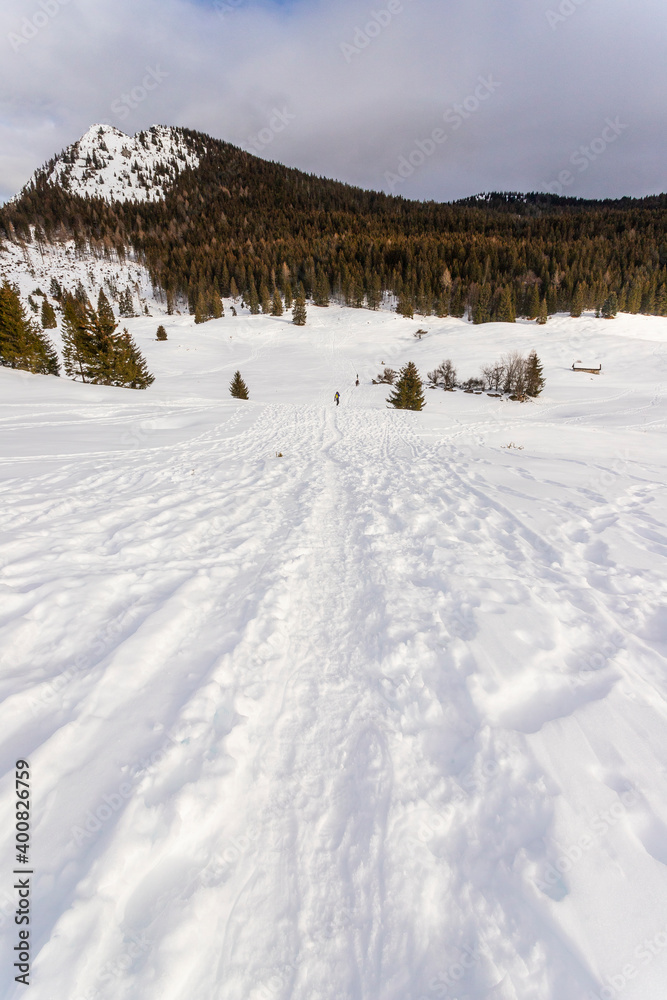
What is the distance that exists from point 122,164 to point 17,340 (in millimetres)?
206236

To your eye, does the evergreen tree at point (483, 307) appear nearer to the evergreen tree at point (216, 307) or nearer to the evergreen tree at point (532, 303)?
the evergreen tree at point (532, 303)

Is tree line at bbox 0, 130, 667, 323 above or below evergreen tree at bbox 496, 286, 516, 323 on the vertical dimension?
above

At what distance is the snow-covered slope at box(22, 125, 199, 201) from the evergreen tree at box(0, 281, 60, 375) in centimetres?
16283

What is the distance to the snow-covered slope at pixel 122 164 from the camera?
148750mm

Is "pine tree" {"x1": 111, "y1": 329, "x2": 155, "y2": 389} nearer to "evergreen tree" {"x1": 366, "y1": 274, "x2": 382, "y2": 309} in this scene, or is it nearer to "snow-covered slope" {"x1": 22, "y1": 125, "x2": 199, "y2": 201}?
"evergreen tree" {"x1": 366, "y1": 274, "x2": 382, "y2": 309}

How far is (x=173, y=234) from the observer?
121 meters

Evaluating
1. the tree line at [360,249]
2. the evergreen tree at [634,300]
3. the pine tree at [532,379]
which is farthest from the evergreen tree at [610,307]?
the pine tree at [532,379]

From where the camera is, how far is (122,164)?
16200 centimetres

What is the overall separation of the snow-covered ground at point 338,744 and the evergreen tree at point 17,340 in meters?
28.7

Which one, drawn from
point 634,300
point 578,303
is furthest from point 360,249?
point 634,300

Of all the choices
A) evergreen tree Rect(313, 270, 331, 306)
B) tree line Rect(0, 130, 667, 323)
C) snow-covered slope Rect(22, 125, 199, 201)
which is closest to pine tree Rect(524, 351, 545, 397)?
tree line Rect(0, 130, 667, 323)

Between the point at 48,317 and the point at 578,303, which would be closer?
the point at 48,317

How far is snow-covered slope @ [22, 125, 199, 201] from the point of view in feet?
488

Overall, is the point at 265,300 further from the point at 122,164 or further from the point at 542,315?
the point at 122,164
